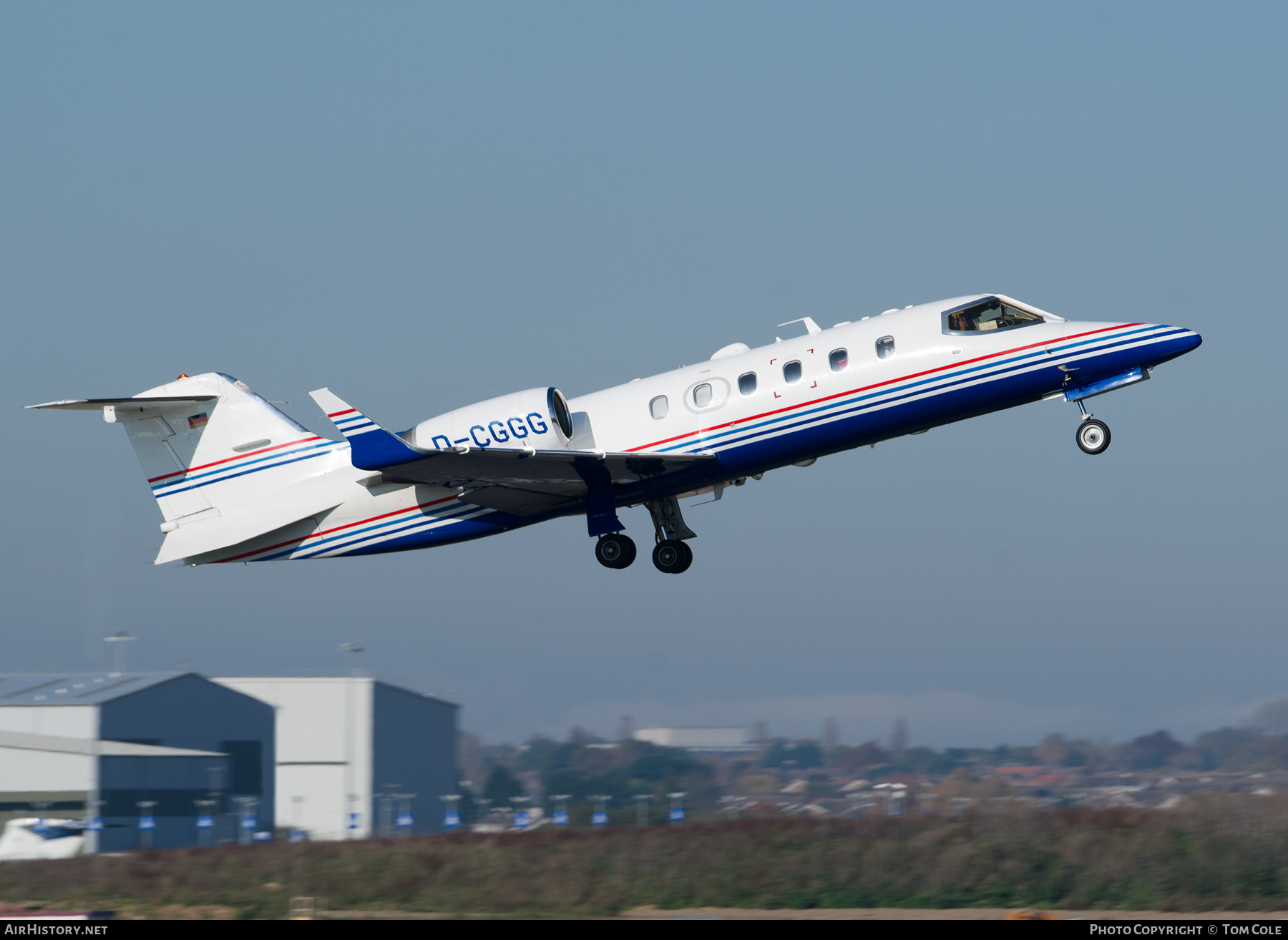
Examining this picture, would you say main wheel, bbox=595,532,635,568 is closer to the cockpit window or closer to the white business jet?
the white business jet

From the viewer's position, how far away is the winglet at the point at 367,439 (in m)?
20.7

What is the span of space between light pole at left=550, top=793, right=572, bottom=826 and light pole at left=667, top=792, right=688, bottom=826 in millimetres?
3059

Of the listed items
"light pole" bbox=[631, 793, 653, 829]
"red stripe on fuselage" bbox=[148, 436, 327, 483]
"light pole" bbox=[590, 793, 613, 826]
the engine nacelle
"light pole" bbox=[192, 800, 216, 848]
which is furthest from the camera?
"light pole" bbox=[192, 800, 216, 848]

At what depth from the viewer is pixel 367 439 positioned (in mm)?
20859

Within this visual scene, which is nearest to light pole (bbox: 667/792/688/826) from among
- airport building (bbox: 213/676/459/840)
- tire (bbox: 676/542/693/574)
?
tire (bbox: 676/542/693/574)

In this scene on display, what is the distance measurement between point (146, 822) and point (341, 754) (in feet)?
24.6

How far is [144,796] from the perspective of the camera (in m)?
41.4

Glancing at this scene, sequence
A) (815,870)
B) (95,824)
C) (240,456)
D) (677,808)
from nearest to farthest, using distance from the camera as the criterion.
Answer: (240,456) < (815,870) < (677,808) < (95,824)

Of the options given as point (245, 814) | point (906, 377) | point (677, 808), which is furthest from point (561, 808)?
point (906, 377)

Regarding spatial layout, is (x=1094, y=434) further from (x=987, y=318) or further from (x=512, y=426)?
(x=512, y=426)

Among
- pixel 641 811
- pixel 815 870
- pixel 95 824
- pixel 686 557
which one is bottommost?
pixel 815 870

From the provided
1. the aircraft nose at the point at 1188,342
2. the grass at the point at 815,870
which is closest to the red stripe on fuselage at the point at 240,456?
the grass at the point at 815,870

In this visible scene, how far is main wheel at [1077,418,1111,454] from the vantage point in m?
21.6

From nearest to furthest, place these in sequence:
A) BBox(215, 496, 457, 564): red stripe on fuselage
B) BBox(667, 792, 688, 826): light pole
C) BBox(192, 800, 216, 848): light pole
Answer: BBox(215, 496, 457, 564): red stripe on fuselage < BBox(667, 792, 688, 826): light pole < BBox(192, 800, 216, 848): light pole
